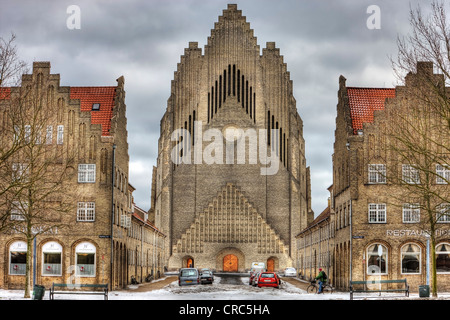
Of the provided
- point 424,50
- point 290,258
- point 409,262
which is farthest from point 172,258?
point 424,50

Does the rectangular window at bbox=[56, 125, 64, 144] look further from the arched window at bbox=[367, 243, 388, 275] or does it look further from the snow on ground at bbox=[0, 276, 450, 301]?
the arched window at bbox=[367, 243, 388, 275]

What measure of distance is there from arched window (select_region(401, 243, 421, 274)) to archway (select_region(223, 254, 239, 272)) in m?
50.5

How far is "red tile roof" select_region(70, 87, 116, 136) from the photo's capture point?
59.2 m

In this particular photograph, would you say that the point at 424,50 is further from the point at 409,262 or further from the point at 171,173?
the point at 171,173

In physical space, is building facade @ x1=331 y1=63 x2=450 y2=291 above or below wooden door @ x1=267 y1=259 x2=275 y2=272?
above

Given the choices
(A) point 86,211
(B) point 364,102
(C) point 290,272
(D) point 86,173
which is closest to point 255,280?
(A) point 86,211

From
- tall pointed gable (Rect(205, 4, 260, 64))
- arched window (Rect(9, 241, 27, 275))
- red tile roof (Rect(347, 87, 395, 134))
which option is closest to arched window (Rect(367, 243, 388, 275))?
red tile roof (Rect(347, 87, 395, 134))

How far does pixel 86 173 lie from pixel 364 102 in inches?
897

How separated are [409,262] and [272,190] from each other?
5290cm

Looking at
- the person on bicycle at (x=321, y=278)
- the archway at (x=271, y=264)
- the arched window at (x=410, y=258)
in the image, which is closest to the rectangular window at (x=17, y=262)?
the person on bicycle at (x=321, y=278)

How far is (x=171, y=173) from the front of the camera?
106312mm

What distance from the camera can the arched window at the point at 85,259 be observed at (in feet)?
179

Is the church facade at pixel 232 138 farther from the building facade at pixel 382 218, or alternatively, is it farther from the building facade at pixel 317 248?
the building facade at pixel 382 218

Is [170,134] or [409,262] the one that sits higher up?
[170,134]
